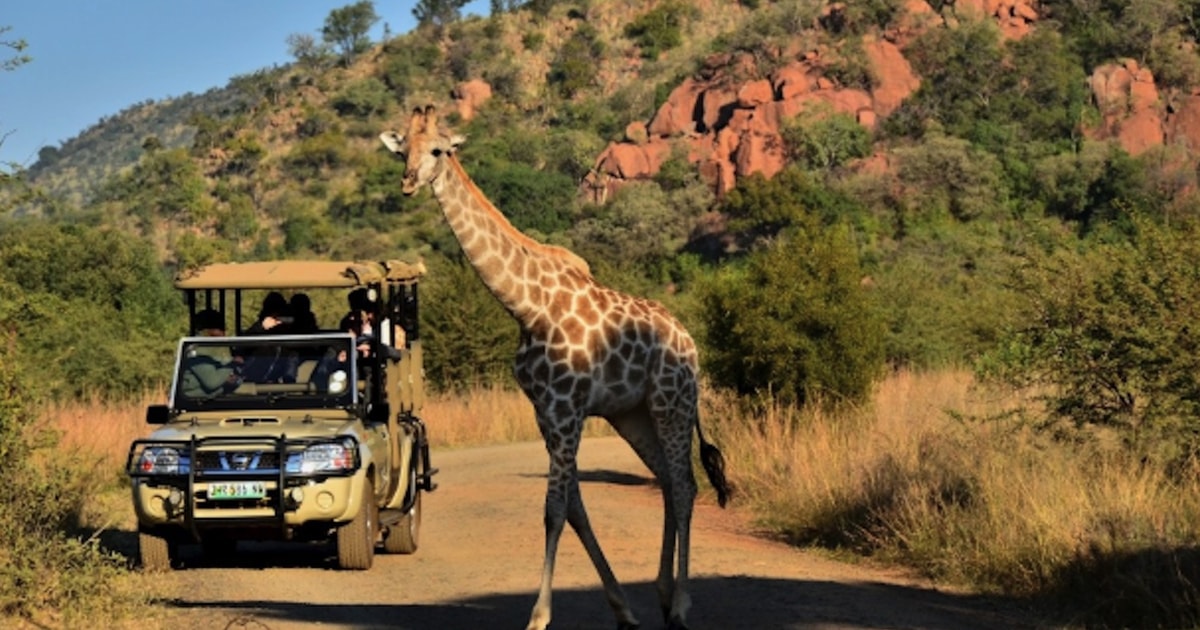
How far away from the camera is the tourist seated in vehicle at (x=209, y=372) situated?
44.4 ft

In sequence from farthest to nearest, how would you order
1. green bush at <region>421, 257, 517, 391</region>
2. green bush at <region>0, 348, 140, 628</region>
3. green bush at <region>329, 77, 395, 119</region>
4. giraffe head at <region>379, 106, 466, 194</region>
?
green bush at <region>329, 77, 395, 119</region>, green bush at <region>421, 257, 517, 391</region>, green bush at <region>0, 348, 140, 628</region>, giraffe head at <region>379, 106, 466, 194</region>

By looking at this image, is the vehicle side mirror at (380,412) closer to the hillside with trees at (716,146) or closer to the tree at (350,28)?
the hillside with trees at (716,146)

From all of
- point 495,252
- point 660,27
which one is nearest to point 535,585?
point 495,252

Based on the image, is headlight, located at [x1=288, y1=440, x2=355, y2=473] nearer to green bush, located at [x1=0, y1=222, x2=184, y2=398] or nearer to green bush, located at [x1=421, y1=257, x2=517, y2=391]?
green bush, located at [x1=0, y1=222, x2=184, y2=398]

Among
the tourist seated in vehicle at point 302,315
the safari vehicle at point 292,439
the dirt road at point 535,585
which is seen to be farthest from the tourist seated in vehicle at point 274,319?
the dirt road at point 535,585

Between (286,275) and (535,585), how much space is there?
395cm

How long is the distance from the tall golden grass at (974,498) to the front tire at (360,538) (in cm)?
388

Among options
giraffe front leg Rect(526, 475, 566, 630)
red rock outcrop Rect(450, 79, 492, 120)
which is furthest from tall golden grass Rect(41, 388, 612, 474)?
red rock outcrop Rect(450, 79, 492, 120)

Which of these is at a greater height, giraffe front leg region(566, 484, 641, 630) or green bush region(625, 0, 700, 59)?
green bush region(625, 0, 700, 59)

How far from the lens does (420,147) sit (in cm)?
959

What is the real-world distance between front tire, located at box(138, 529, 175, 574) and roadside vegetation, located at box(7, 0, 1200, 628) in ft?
2.04

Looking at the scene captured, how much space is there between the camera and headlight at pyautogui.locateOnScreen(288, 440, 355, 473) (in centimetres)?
1214

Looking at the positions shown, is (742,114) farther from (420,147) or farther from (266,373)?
(420,147)

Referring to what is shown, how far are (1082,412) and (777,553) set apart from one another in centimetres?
289
